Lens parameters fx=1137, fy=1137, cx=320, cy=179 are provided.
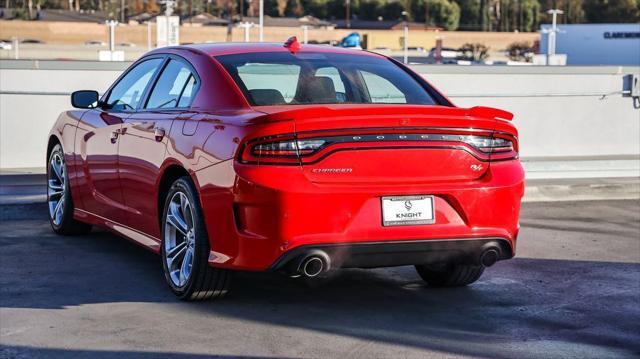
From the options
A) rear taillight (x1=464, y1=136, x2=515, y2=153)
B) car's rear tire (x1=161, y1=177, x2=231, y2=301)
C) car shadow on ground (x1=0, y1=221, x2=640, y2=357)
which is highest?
rear taillight (x1=464, y1=136, x2=515, y2=153)

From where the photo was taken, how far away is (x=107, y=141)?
26.0 ft

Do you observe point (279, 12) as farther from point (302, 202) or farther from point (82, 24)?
point (302, 202)

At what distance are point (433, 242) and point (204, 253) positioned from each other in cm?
130

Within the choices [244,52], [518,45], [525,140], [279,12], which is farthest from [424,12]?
[244,52]

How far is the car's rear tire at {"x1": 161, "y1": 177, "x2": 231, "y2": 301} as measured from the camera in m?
6.48

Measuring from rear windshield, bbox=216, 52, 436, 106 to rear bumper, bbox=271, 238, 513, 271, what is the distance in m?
1.05

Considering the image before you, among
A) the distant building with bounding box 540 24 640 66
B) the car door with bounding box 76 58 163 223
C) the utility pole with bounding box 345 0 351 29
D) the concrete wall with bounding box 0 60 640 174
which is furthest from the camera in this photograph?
the utility pole with bounding box 345 0 351 29

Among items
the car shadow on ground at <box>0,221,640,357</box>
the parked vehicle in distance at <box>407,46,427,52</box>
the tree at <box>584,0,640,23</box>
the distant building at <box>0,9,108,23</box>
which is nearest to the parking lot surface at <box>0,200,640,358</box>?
the car shadow on ground at <box>0,221,640,357</box>

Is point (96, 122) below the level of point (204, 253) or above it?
above

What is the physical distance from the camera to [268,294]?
23.0 feet

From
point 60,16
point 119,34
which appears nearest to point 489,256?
point 119,34

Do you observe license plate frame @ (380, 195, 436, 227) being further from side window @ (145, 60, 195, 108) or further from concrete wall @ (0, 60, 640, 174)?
concrete wall @ (0, 60, 640, 174)

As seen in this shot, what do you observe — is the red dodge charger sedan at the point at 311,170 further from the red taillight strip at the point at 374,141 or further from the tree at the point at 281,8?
the tree at the point at 281,8

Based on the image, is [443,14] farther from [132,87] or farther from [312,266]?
[312,266]
